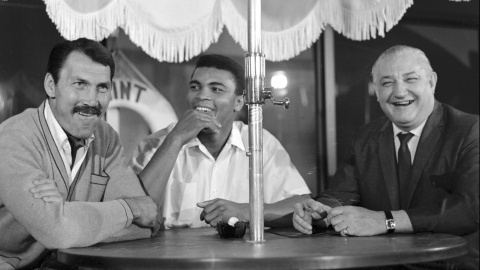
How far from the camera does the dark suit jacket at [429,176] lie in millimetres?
2023

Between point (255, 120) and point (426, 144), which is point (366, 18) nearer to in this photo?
point (426, 144)

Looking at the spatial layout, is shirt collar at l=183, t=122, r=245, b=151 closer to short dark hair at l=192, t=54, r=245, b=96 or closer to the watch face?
short dark hair at l=192, t=54, r=245, b=96

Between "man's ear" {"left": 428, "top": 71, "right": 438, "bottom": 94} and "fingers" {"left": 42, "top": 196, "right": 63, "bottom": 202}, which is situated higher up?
"man's ear" {"left": 428, "top": 71, "right": 438, "bottom": 94}

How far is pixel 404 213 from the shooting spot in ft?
6.59

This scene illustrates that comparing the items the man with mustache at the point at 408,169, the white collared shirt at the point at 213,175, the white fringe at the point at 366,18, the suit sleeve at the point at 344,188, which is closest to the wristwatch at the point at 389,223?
the man with mustache at the point at 408,169

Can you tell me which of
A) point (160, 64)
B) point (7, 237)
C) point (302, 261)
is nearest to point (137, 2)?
point (160, 64)

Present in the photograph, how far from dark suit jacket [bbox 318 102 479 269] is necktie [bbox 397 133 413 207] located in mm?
Answer: 16

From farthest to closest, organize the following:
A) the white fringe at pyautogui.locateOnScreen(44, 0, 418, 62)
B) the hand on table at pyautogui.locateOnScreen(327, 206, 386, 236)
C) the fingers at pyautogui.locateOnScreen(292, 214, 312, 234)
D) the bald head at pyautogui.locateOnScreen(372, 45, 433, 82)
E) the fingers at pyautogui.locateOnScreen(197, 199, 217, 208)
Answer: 1. the white fringe at pyautogui.locateOnScreen(44, 0, 418, 62)
2. the fingers at pyautogui.locateOnScreen(197, 199, 217, 208)
3. the bald head at pyautogui.locateOnScreen(372, 45, 433, 82)
4. the fingers at pyautogui.locateOnScreen(292, 214, 312, 234)
5. the hand on table at pyautogui.locateOnScreen(327, 206, 386, 236)

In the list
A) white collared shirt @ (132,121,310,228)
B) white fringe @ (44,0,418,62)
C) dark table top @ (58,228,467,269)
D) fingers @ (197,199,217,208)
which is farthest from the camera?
white collared shirt @ (132,121,310,228)

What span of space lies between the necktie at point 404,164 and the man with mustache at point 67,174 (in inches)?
32.7

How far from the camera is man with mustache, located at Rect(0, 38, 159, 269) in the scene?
1.81 meters

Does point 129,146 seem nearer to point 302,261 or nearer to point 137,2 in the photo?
point 137,2

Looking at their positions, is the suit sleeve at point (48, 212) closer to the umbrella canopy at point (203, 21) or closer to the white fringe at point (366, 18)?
the umbrella canopy at point (203, 21)

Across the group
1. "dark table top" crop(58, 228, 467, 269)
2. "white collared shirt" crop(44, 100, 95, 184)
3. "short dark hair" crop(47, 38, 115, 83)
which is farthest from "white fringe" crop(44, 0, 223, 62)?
"dark table top" crop(58, 228, 467, 269)
